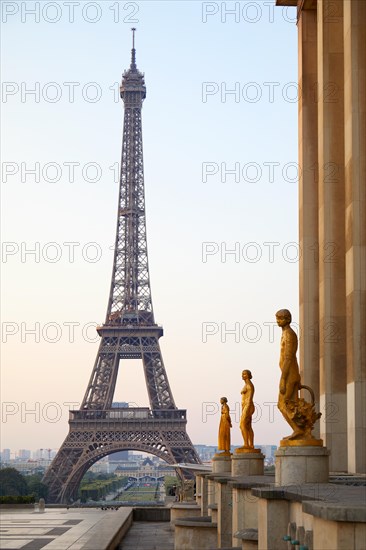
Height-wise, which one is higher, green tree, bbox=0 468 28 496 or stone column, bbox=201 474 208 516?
stone column, bbox=201 474 208 516

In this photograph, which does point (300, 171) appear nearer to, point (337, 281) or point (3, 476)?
point (337, 281)

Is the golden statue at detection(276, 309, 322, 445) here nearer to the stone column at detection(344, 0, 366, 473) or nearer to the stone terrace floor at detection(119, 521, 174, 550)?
the stone column at detection(344, 0, 366, 473)

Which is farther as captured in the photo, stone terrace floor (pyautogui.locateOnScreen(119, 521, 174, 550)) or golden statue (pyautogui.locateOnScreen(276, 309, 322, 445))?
stone terrace floor (pyautogui.locateOnScreen(119, 521, 174, 550))

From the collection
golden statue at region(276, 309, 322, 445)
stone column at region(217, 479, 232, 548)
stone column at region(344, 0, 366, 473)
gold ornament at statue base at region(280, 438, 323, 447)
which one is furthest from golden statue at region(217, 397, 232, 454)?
gold ornament at statue base at region(280, 438, 323, 447)

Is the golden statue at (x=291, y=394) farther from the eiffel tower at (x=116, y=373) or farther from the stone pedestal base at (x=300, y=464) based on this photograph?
the eiffel tower at (x=116, y=373)

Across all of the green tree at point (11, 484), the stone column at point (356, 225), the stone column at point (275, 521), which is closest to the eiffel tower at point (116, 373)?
the green tree at point (11, 484)

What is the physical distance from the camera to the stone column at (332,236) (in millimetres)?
28750

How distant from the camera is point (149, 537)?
3319 centimetres

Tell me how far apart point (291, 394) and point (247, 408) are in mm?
6006

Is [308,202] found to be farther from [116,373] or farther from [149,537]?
[116,373]

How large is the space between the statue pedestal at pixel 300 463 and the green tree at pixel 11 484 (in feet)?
318

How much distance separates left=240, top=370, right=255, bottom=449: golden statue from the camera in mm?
23453

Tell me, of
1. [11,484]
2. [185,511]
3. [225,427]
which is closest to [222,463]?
[225,427]

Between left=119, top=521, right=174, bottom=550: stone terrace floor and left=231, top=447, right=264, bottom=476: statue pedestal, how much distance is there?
5.40 meters
